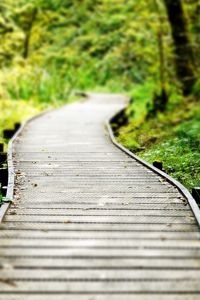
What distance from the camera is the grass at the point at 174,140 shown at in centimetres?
975

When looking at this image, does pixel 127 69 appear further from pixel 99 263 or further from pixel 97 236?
pixel 99 263

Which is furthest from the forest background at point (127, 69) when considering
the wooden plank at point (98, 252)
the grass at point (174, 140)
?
the wooden plank at point (98, 252)

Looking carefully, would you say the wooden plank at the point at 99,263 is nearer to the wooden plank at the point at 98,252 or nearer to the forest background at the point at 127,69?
the wooden plank at the point at 98,252

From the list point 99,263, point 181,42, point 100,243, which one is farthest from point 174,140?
point 99,263

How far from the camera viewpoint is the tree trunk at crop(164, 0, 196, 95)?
18.4 meters

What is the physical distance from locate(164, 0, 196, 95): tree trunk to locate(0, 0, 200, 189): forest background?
0.04 m

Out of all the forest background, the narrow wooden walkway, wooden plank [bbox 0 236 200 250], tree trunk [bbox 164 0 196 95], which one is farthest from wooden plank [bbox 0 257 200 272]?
tree trunk [bbox 164 0 196 95]

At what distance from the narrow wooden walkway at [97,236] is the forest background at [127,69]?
1777 millimetres

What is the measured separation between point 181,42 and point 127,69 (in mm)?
15250

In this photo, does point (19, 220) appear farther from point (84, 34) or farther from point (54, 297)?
point (84, 34)

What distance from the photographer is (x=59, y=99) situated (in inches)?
1035

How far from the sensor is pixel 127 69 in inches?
1328

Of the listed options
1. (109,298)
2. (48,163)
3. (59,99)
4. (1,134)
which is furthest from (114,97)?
(109,298)

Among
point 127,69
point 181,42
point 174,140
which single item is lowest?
point 127,69
